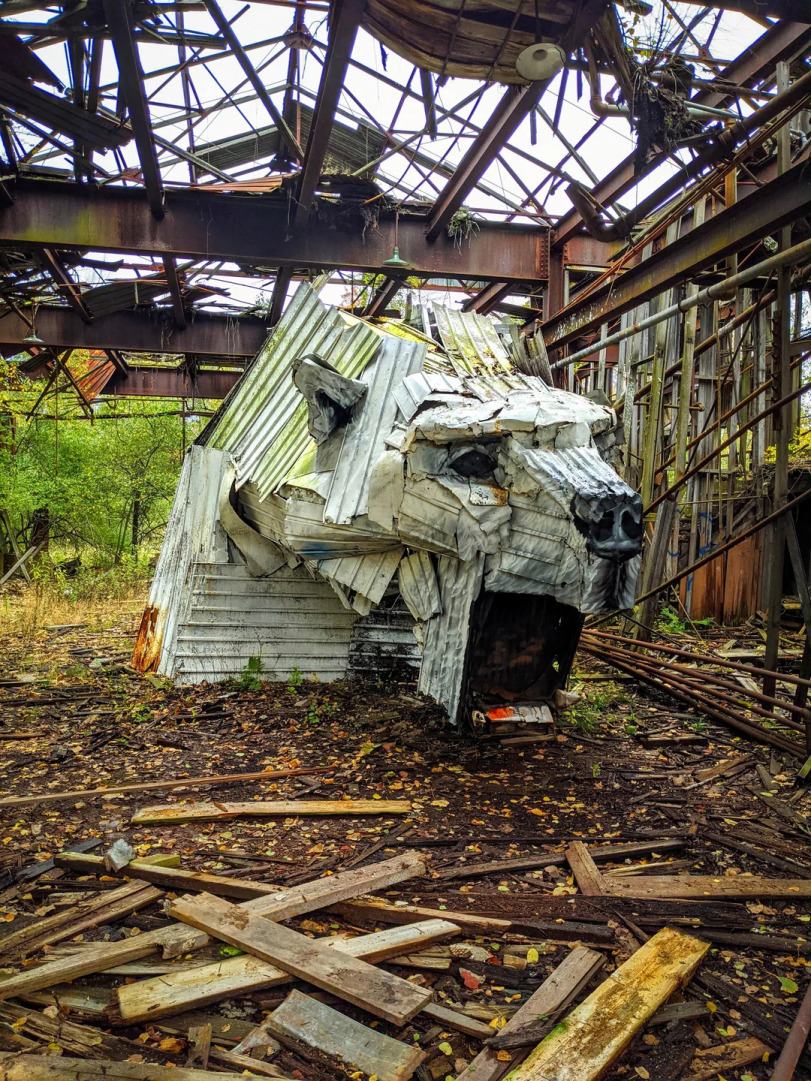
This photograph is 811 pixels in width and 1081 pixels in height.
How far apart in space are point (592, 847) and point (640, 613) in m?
5.90

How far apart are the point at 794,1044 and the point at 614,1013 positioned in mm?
675

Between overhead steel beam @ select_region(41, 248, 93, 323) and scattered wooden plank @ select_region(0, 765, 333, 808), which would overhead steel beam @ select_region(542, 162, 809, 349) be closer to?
scattered wooden plank @ select_region(0, 765, 333, 808)

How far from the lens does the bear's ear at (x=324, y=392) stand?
6.21 meters

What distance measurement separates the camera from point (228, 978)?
337cm

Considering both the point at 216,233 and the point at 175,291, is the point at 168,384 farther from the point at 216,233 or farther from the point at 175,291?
the point at 216,233

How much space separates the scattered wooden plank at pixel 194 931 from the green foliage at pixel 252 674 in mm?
4466

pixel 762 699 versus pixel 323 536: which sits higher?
pixel 323 536

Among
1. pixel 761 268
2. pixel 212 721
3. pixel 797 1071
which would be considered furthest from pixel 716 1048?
pixel 212 721

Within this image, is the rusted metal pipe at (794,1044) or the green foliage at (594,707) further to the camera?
the green foliage at (594,707)

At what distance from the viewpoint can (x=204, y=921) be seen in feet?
12.5

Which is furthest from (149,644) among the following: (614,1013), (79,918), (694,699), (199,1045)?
(614,1013)

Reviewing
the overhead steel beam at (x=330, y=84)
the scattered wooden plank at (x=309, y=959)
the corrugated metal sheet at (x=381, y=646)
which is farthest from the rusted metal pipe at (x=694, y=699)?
the overhead steel beam at (x=330, y=84)

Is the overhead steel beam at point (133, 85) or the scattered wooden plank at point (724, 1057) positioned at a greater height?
the overhead steel beam at point (133, 85)

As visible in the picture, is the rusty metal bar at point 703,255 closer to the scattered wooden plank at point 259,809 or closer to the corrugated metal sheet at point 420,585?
the corrugated metal sheet at point 420,585
